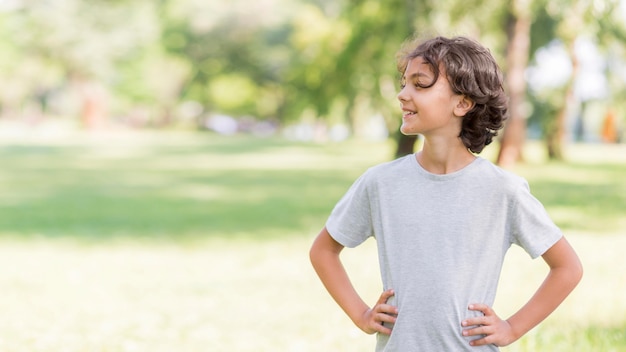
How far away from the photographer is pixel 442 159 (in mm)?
2658

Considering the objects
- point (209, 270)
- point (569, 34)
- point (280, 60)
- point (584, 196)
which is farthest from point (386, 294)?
point (280, 60)

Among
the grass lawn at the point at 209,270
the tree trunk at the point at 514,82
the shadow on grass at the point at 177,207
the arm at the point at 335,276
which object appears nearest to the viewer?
the arm at the point at 335,276

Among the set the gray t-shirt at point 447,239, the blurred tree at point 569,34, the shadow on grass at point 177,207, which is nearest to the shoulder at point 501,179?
the gray t-shirt at point 447,239

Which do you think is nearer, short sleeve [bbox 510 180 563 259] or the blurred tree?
short sleeve [bbox 510 180 563 259]

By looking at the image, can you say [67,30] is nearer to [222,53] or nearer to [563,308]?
[222,53]

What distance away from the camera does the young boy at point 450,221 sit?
257 centimetres

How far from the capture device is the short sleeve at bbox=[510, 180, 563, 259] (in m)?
2.60

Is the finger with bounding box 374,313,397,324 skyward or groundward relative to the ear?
groundward

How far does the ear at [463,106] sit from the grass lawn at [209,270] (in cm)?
313

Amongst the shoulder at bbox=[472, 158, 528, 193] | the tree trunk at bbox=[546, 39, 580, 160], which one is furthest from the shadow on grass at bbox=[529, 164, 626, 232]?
the shoulder at bbox=[472, 158, 528, 193]

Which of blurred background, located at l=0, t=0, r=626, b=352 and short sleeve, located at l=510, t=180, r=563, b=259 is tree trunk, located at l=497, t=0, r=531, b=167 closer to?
blurred background, located at l=0, t=0, r=626, b=352

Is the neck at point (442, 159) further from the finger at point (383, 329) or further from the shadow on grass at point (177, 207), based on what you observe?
the shadow on grass at point (177, 207)

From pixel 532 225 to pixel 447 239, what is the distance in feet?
0.81

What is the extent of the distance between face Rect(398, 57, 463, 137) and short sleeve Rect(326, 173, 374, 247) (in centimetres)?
21
